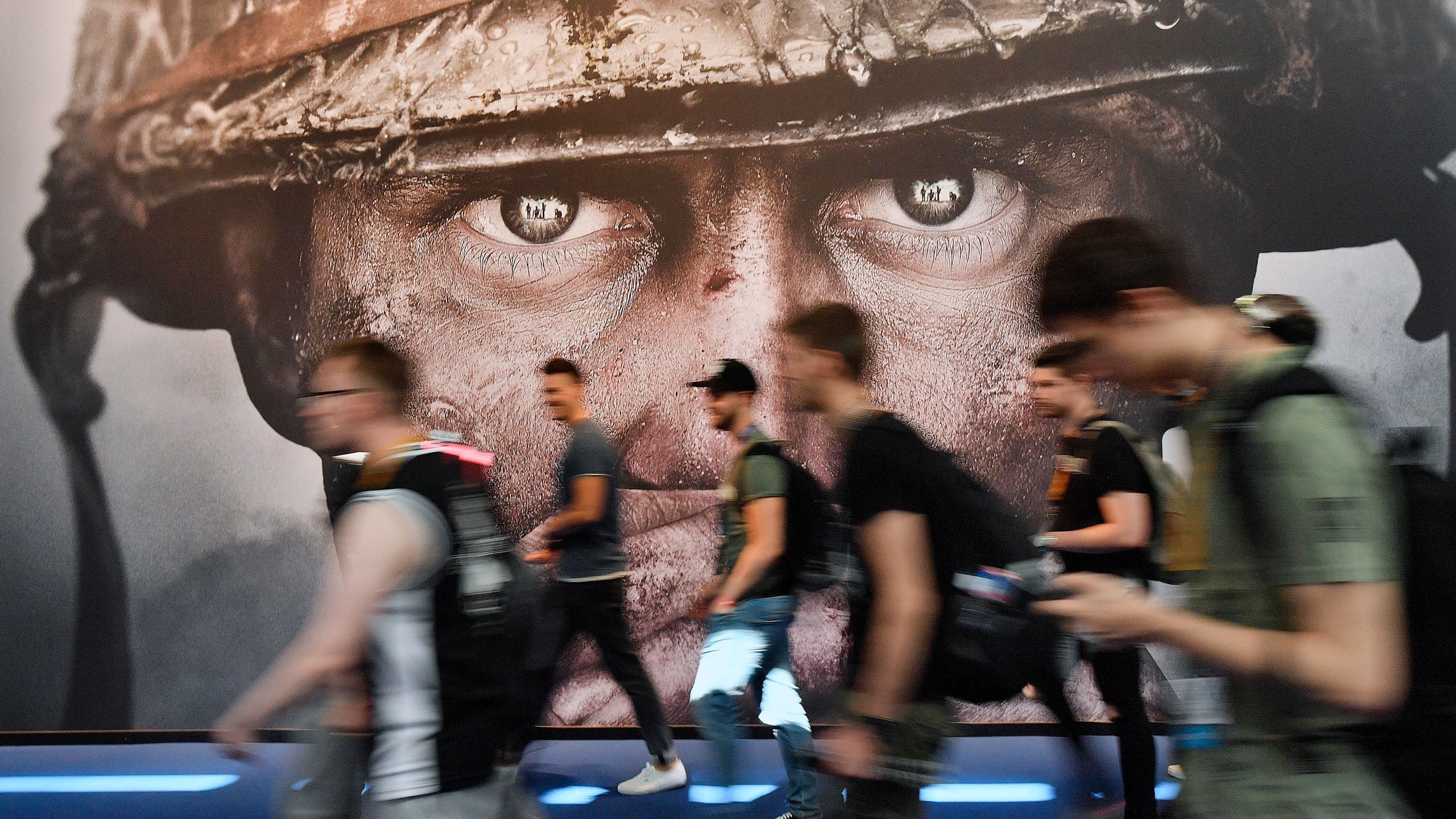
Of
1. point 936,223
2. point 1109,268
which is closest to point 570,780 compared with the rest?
point 936,223

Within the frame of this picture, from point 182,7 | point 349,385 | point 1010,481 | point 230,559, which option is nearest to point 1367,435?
point 349,385

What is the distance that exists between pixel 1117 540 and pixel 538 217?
11.3 ft

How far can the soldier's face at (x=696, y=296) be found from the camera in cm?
503

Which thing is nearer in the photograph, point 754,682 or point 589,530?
point 754,682

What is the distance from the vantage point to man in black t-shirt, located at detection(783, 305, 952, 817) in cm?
185

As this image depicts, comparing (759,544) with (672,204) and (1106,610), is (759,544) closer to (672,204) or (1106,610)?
(1106,610)

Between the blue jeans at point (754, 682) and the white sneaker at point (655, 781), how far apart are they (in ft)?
3.01

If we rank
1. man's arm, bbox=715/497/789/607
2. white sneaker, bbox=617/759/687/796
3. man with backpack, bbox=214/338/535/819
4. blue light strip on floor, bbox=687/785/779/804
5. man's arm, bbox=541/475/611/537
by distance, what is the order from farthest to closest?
white sneaker, bbox=617/759/687/796
blue light strip on floor, bbox=687/785/779/804
man's arm, bbox=541/475/611/537
man's arm, bbox=715/497/789/607
man with backpack, bbox=214/338/535/819

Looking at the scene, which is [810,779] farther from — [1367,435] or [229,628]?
[229,628]

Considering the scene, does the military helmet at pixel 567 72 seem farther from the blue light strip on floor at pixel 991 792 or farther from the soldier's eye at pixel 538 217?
the blue light strip on floor at pixel 991 792

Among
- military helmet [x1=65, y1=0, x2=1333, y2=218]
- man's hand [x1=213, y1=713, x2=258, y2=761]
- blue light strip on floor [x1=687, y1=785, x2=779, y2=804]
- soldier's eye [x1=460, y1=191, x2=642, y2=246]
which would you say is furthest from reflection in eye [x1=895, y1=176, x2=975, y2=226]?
man's hand [x1=213, y1=713, x2=258, y2=761]

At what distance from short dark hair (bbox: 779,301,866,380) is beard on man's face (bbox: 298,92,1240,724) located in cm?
271

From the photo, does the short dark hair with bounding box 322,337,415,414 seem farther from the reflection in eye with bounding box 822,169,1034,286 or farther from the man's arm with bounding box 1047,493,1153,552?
the reflection in eye with bounding box 822,169,1034,286

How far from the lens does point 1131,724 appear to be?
3.00 metres
